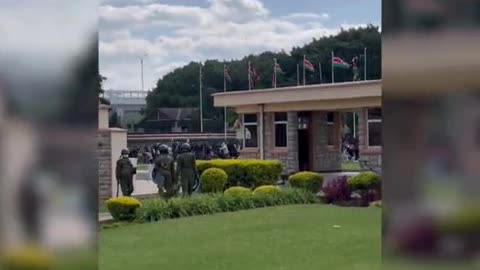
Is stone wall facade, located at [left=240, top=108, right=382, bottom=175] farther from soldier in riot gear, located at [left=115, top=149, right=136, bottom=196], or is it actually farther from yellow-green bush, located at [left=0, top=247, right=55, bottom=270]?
yellow-green bush, located at [left=0, top=247, right=55, bottom=270]

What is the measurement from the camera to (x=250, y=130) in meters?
20.5

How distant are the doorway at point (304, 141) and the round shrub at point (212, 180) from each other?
20.0 ft

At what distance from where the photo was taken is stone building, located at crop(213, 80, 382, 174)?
17375 mm

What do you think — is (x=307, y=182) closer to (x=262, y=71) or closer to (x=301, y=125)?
(x=301, y=125)

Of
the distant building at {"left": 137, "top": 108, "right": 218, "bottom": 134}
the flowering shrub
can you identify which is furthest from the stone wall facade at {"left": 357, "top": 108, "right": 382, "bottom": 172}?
the distant building at {"left": 137, "top": 108, "right": 218, "bottom": 134}

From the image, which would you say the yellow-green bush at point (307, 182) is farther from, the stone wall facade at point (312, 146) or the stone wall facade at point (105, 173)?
the stone wall facade at point (312, 146)

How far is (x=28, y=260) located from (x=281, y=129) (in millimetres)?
17508

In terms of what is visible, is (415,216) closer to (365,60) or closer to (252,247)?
(252,247)

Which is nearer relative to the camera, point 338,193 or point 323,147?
point 338,193

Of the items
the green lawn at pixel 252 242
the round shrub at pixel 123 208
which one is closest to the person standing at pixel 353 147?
the green lawn at pixel 252 242

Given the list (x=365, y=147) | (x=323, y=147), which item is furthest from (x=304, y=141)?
(x=365, y=147)

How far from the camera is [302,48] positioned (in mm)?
37938

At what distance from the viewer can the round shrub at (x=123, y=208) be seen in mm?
9312

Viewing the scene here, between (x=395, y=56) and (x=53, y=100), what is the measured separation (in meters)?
0.96
